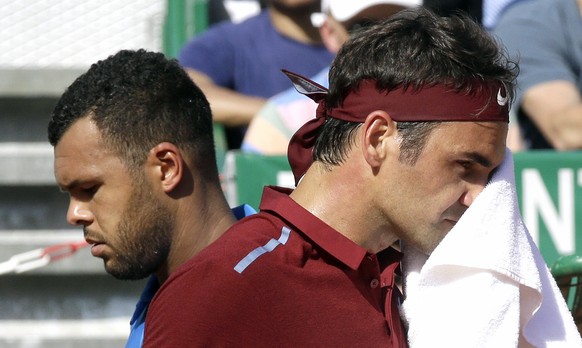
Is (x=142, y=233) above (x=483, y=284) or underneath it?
underneath

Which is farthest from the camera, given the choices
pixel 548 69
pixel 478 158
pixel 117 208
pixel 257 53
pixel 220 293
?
pixel 257 53

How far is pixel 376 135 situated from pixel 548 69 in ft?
9.67

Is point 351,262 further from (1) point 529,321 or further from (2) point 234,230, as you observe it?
(1) point 529,321

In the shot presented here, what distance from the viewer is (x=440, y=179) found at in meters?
1.95

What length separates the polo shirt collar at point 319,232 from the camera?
76.7 inches

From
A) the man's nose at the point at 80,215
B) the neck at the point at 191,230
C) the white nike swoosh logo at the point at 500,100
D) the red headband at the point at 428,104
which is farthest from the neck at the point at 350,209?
the man's nose at the point at 80,215

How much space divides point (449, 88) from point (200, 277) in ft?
1.85

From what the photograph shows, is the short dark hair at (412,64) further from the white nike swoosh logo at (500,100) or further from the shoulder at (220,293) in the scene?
the shoulder at (220,293)

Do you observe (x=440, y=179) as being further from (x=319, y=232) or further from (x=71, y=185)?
(x=71, y=185)

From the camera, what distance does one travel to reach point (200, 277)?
1860mm

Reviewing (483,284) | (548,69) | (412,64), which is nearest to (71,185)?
(412,64)

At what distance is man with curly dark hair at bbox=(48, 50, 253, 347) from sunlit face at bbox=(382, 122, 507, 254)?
2.15 ft

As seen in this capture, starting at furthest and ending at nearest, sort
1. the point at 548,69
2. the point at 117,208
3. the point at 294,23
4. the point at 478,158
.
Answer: the point at 294,23
the point at 548,69
the point at 117,208
the point at 478,158

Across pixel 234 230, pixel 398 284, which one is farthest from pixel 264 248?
pixel 398 284
